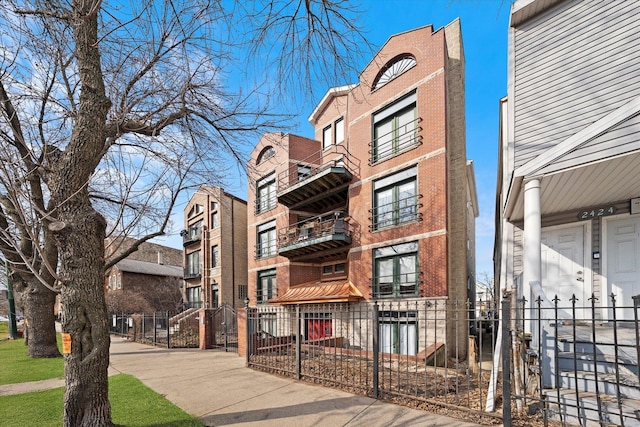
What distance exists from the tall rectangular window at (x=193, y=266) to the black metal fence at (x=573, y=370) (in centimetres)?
2688

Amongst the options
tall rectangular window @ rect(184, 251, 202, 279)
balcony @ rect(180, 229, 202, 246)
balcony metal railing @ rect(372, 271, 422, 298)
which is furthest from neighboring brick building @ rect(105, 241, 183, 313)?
balcony metal railing @ rect(372, 271, 422, 298)

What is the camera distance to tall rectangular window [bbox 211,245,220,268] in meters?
26.9

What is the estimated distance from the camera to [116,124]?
19.4 ft

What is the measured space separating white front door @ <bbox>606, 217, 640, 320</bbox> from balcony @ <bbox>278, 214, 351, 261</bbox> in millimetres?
9566

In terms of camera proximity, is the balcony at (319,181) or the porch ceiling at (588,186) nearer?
Answer: the porch ceiling at (588,186)

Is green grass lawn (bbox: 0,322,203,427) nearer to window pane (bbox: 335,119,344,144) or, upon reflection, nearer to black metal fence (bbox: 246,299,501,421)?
black metal fence (bbox: 246,299,501,421)

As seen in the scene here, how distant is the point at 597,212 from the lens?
315 inches

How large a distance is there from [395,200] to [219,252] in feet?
54.0

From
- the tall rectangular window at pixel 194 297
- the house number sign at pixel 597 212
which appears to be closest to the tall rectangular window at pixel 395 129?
the house number sign at pixel 597 212

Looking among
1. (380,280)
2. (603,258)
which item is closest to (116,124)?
(603,258)

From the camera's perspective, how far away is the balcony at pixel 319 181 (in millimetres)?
16328

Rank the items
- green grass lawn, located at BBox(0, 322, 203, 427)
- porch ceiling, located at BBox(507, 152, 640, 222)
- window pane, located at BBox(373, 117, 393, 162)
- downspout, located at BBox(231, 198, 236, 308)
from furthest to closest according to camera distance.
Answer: downspout, located at BBox(231, 198, 236, 308) < window pane, located at BBox(373, 117, 393, 162) < porch ceiling, located at BBox(507, 152, 640, 222) < green grass lawn, located at BBox(0, 322, 203, 427)

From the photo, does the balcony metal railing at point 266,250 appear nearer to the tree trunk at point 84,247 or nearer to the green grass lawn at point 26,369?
the green grass lawn at point 26,369

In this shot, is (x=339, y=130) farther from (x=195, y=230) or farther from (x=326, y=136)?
(x=195, y=230)
